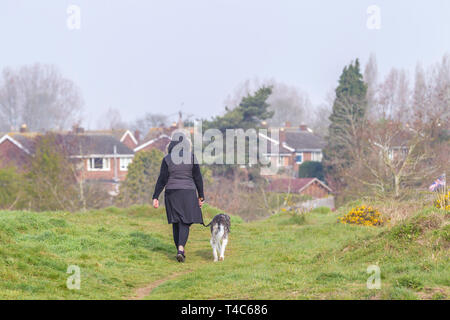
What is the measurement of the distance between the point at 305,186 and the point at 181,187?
141ft

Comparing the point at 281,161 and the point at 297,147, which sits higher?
the point at 297,147

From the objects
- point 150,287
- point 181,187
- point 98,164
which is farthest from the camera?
point 98,164

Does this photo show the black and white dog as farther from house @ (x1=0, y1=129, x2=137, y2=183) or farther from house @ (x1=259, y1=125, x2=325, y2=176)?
house @ (x1=259, y1=125, x2=325, y2=176)

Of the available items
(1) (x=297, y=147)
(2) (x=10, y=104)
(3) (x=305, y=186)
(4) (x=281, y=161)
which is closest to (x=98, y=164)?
(4) (x=281, y=161)

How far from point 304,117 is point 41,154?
87567mm

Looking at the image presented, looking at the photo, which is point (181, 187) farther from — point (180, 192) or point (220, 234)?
point (220, 234)

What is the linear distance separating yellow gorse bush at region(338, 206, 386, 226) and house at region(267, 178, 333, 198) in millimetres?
33845

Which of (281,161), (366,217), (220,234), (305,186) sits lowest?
(305,186)

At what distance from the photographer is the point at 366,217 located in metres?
17.5

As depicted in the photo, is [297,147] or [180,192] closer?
[180,192]

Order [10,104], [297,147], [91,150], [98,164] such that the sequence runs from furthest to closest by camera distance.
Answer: [10,104], [297,147], [98,164], [91,150]

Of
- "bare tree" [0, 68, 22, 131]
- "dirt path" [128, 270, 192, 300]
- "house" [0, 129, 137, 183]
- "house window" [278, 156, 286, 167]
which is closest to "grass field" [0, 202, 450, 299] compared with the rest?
"dirt path" [128, 270, 192, 300]

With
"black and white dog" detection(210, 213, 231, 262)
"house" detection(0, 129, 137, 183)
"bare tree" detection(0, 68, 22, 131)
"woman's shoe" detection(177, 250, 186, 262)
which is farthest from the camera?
"bare tree" detection(0, 68, 22, 131)

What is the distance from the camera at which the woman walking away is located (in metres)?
12.1
